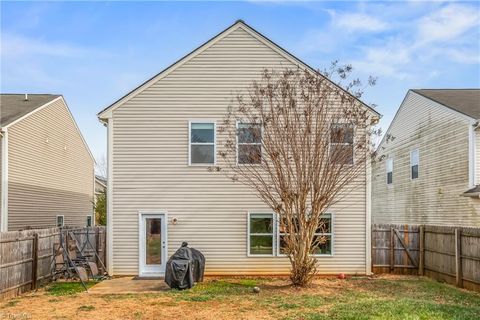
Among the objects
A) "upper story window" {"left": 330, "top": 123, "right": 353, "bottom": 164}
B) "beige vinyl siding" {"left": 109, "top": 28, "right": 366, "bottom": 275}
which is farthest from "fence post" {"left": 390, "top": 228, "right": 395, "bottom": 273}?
"upper story window" {"left": 330, "top": 123, "right": 353, "bottom": 164}

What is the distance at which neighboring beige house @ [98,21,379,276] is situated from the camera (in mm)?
14016

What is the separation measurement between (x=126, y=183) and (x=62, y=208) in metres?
8.67

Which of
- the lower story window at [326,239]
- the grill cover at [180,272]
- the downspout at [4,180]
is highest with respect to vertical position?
the downspout at [4,180]

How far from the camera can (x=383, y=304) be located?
9164 mm

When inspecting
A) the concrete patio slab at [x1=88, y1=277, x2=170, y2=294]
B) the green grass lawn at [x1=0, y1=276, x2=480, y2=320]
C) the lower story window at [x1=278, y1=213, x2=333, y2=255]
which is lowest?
the concrete patio slab at [x1=88, y1=277, x2=170, y2=294]

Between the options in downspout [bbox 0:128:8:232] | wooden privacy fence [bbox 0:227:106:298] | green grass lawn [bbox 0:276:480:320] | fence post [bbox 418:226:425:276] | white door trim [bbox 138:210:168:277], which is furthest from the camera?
downspout [bbox 0:128:8:232]

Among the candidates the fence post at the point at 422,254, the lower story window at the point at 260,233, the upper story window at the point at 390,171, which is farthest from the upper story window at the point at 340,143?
the upper story window at the point at 390,171

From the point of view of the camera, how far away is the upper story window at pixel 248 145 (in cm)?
1343

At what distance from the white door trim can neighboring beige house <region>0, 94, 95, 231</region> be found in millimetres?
5534

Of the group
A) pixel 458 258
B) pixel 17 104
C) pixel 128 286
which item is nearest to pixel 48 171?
pixel 17 104

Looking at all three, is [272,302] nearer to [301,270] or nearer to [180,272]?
[301,270]

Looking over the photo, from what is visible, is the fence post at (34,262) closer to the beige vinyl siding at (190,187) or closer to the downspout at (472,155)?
the beige vinyl siding at (190,187)

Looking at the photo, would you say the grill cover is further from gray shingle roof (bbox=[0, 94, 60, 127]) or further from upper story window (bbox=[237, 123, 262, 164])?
gray shingle roof (bbox=[0, 94, 60, 127])

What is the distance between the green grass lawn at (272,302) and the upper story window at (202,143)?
12.5ft
